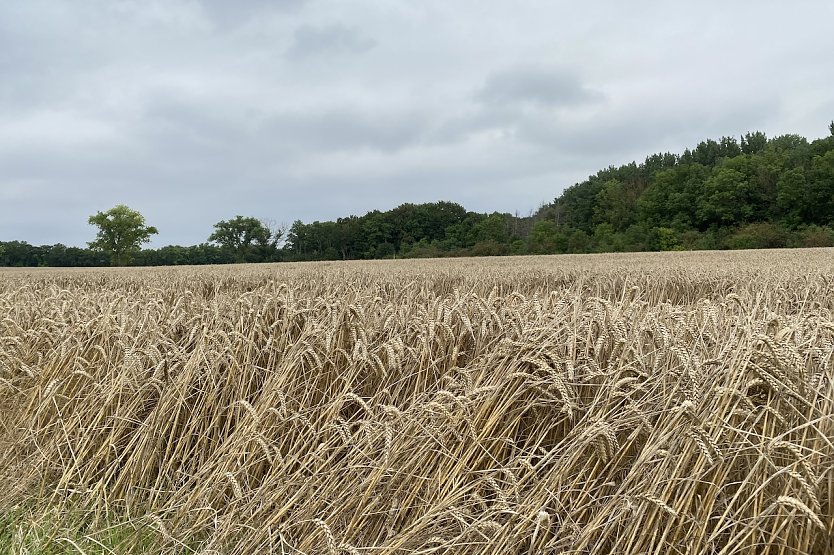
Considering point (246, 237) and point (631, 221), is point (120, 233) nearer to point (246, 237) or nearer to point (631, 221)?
point (246, 237)

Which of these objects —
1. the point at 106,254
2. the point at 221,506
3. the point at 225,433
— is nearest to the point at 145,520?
the point at 221,506

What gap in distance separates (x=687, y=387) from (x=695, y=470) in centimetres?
24

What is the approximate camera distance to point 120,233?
2815 inches

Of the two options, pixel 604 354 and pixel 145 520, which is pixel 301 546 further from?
pixel 604 354

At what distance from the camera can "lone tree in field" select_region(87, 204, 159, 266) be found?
2793 inches

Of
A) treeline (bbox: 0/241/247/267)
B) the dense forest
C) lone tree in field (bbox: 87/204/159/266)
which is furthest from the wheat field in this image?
lone tree in field (bbox: 87/204/159/266)

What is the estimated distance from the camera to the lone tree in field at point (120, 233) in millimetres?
70938

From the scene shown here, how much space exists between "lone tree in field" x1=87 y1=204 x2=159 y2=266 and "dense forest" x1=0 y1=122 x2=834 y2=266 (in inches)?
85.9

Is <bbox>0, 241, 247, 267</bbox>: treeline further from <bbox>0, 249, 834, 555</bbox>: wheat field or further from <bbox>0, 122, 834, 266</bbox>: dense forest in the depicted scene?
<bbox>0, 249, 834, 555</bbox>: wheat field

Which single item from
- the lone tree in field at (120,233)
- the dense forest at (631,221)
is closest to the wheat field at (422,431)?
the dense forest at (631,221)

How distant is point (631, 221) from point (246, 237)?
4845 cm

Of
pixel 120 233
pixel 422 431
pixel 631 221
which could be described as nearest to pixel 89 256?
pixel 120 233

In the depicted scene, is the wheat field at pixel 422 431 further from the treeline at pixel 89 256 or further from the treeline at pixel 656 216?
the treeline at pixel 89 256

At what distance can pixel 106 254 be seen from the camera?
69.2 m
